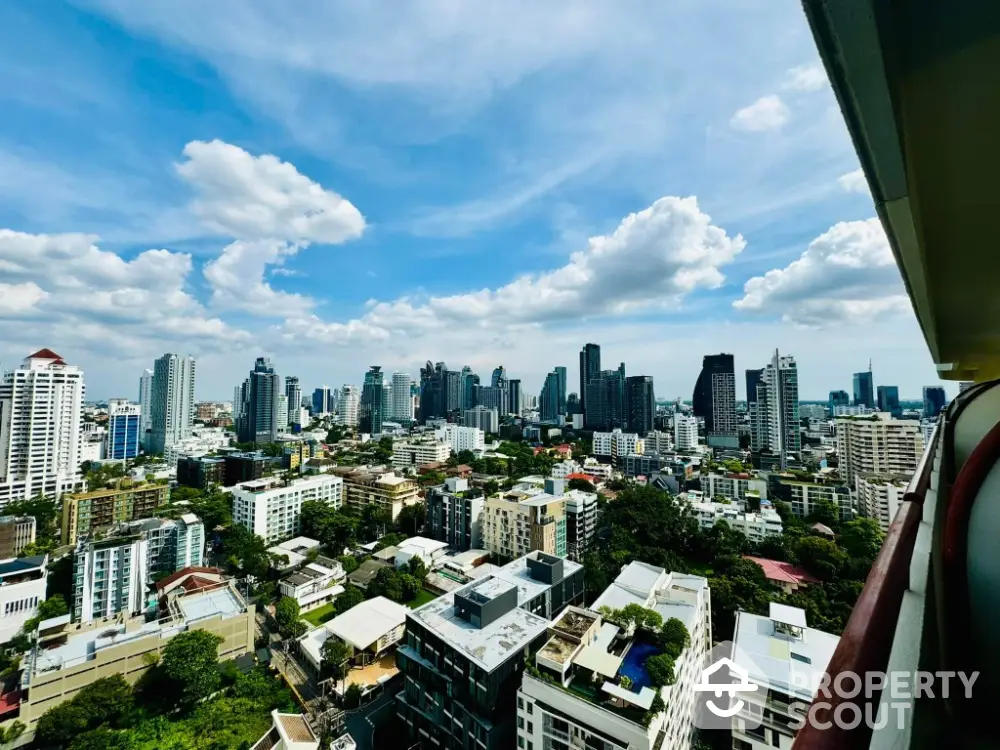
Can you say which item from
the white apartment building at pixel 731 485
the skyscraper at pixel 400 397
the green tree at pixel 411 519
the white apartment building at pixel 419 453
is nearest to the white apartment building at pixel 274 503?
the green tree at pixel 411 519

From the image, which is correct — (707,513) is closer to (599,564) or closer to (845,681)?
(599,564)

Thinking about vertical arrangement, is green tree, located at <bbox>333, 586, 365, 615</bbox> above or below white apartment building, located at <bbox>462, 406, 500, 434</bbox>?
below

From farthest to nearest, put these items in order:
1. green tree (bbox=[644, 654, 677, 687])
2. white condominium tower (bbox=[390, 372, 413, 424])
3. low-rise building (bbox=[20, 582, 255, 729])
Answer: white condominium tower (bbox=[390, 372, 413, 424])
low-rise building (bbox=[20, 582, 255, 729])
green tree (bbox=[644, 654, 677, 687])

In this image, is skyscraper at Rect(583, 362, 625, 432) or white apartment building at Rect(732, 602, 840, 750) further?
skyscraper at Rect(583, 362, 625, 432)

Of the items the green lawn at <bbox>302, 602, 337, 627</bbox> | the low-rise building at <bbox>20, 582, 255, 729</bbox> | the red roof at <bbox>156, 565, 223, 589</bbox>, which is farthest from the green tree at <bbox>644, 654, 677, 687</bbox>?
the red roof at <bbox>156, 565, 223, 589</bbox>

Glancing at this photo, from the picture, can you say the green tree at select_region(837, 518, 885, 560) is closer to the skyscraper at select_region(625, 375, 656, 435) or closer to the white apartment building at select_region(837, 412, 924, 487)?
the white apartment building at select_region(837, 412, 924, 487)

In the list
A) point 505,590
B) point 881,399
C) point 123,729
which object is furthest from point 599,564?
point 881,399

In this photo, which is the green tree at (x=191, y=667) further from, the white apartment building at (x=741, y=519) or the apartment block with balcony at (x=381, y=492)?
the white apartment building at (x=741, y=519)
